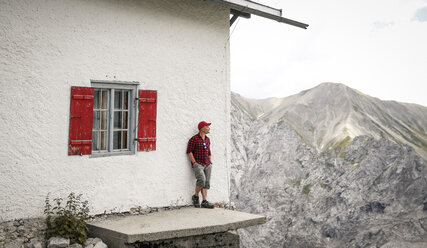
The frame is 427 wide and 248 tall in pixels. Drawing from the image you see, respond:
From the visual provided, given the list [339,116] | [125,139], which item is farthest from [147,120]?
[339,116]

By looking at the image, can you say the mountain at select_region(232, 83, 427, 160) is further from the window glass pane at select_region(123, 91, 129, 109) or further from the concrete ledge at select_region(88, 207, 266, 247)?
the window glass pane at select_region(123, 91, 129, 109)

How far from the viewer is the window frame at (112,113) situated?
6.01m

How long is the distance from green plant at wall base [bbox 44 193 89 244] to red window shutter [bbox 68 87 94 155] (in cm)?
78

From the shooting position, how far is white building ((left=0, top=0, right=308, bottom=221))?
206 inches

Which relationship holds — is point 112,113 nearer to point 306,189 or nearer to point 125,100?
point 125,100

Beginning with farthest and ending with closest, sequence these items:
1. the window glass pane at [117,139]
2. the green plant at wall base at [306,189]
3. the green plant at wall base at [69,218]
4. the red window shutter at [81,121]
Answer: the green plant at wall base at [306,189], the window glass pane at [117,139], the red window shutter at [81,121], the green plant at wall base at [69,218]

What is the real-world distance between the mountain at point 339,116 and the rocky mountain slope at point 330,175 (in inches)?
14.5

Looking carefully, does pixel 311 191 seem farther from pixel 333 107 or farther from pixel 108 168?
pixel 108 168

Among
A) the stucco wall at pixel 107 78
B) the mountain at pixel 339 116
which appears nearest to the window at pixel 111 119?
the stucco wall at pixel 107 78

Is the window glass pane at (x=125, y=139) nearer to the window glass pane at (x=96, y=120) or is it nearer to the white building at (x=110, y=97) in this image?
the white building at (x=110, y=97)

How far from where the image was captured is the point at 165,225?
5.27 metres

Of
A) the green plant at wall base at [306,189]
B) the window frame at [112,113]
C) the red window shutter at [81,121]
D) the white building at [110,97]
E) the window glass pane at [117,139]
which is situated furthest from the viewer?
the green plant at wall base at [306,189]

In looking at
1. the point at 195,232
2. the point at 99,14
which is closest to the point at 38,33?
the point at 99,14

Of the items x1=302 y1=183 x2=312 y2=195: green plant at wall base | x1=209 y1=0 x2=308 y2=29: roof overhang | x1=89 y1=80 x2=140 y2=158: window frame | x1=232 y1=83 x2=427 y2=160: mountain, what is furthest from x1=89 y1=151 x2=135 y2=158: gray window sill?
x1=232 y1=83 x2=427 y2=160: mountain
